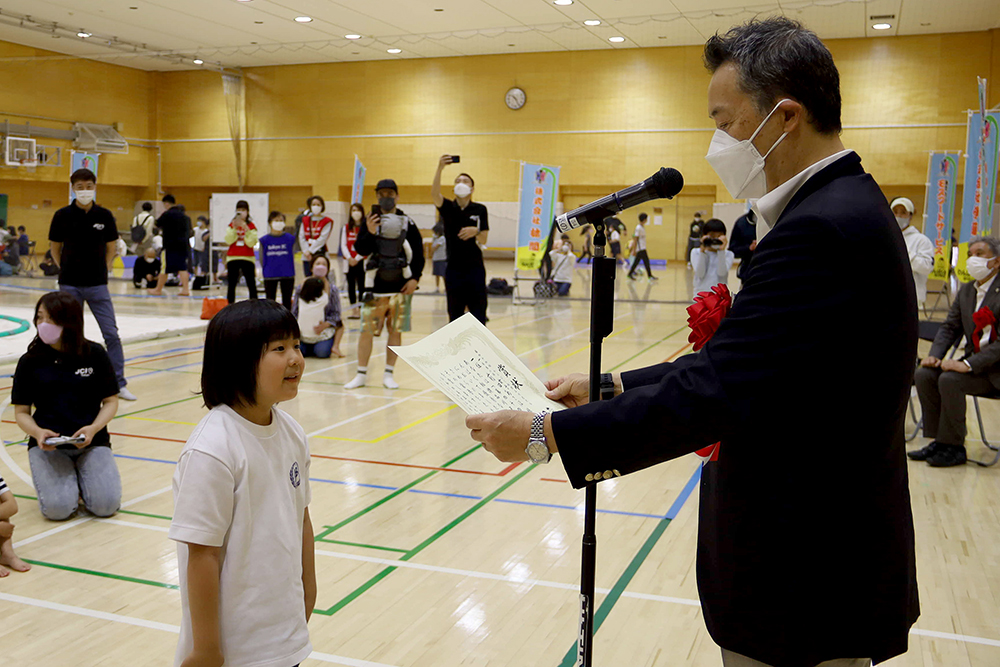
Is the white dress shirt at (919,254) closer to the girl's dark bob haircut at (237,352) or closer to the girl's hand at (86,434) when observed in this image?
the girl's hand at (86,434)

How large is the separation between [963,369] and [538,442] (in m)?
5.44

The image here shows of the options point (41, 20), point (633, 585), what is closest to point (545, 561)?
point (633, 585)

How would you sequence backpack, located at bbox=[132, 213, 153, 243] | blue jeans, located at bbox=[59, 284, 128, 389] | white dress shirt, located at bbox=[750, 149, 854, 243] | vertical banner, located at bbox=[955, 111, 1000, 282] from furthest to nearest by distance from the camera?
1. backpack, located at bbox=[132, 213, 153, 243]
2. vertical banner, located at bbox=[955, 111, 1000, 282]
3. blue jeans, located at bbox=[59, 284, 128, 389]
4. white dress shirt, located at bbox=[750, 149, 854, 243]

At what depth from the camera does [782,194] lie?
5.19 feet

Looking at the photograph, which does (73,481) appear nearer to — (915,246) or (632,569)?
(632,569)

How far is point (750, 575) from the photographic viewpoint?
4.95 feet

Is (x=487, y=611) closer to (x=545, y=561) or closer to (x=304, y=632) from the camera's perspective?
(x=545, y=561)

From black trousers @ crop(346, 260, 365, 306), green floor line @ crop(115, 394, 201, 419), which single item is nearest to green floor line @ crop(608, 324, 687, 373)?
green floor line @ crop(115, 394, 201, 419)

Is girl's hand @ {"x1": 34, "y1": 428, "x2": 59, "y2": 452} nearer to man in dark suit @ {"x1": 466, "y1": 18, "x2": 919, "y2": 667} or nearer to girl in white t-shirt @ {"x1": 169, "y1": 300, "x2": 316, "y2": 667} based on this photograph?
girl in white t-shirt @ {"x1": 169, "y1": 300, "x2": 316, "y2": 667}

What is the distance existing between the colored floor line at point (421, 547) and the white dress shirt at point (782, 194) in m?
2.71

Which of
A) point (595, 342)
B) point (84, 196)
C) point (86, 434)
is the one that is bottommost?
point (86, 434)

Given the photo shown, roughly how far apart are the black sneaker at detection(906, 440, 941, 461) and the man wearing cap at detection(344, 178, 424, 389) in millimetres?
4428

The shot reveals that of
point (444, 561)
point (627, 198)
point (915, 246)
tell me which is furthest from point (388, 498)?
point (915, 246)

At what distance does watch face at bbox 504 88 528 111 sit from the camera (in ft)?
88.5
